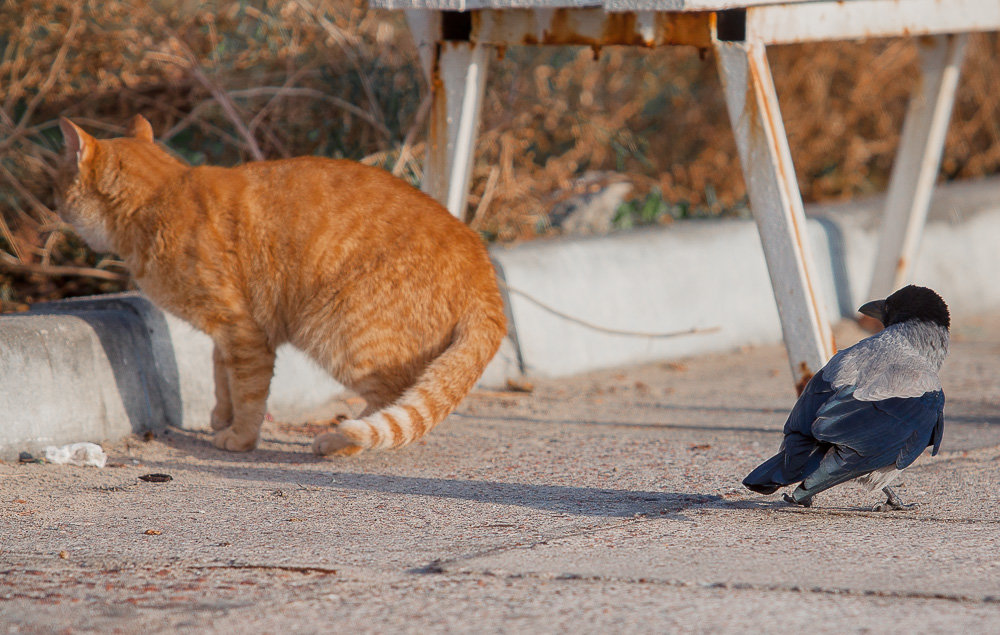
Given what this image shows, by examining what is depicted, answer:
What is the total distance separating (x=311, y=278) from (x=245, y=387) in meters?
0.46

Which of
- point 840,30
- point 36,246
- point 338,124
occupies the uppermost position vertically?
point 840,30

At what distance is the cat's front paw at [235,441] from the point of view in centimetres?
415

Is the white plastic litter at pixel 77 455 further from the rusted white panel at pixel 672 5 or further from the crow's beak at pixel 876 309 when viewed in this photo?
the crow's beak at pixel 876 309

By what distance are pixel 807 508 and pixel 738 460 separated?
0.65 m

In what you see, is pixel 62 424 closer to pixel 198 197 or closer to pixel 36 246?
pixel 198 197

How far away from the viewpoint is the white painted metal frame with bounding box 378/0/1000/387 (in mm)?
4164

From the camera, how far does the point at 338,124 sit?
6301 millimetres

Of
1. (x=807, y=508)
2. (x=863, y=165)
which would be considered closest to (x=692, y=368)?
(x=807, y=508)

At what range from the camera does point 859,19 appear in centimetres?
443

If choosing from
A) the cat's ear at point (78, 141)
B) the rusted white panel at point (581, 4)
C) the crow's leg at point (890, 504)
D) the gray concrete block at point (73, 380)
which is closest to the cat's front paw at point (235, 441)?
the gray concrete block at point (73, 380)

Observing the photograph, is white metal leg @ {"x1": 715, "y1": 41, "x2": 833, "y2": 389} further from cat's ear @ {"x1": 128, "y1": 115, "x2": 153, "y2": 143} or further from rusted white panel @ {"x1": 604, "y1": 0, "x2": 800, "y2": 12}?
cat's ear @ {"x1": 128, "y1": 115, "x2": 153, "y2": 143}

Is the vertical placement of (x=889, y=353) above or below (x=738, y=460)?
above

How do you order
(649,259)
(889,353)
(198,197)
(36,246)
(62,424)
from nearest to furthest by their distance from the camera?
(889,353), (62,424), (198,197), (36,246), (649,259)

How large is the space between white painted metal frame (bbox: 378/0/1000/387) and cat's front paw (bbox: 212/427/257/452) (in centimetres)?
139
